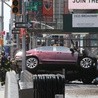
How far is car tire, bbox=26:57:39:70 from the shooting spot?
80.2ft

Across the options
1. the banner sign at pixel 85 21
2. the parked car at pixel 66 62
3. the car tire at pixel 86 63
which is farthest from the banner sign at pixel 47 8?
the car tire at pixel 86 63

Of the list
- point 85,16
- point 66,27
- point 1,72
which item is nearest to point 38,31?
point 66,27

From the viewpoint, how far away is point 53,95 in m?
8.83

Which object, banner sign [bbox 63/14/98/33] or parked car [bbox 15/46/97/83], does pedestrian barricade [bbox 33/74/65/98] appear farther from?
banner sign [bbox 63/14/98/33]

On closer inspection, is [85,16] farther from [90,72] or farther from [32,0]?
[32,0]

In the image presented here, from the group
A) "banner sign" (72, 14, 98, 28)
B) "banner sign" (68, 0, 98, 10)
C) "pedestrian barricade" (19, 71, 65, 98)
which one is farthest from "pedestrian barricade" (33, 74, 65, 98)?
"banner sign" (68, 0, 98, 10)

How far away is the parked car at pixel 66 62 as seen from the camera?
24.1 metres

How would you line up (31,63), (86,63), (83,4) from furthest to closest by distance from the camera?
(83,4), (31,63), (86,63)

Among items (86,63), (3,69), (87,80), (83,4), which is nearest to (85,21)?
(83,4)

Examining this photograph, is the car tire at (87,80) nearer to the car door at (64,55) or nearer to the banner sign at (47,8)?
the car door at (64,55)

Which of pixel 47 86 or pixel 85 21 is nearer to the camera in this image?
pixel 47 86

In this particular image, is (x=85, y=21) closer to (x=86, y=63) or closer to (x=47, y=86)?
(x=86, y=63)

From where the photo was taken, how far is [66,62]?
24203 millimetres

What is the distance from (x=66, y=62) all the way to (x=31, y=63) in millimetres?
1829
